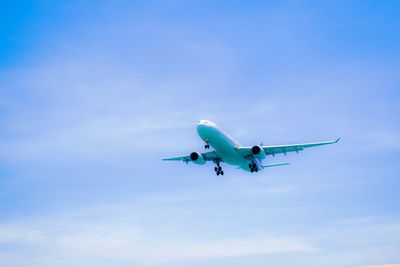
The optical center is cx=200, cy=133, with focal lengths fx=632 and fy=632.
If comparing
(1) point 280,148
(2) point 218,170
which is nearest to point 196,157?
(2) point 218,170

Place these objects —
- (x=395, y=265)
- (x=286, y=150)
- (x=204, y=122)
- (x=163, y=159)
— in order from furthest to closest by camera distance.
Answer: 1. (x=395, y=265)
2. (x=163, y=159)
3. (x=286, y=150)
4. (x=204, y=122)

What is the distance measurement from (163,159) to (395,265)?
4206 centimetres

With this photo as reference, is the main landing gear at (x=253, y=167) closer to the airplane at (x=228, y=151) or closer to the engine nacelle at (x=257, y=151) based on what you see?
the airplane at (x=228, y=151)

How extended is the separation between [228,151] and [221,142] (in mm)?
2720

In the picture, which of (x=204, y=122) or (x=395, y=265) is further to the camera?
(x=395, y=265)

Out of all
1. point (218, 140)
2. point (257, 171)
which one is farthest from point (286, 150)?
point (218, 140)

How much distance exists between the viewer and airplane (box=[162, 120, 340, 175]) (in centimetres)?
7738

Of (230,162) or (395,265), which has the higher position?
(230,162)

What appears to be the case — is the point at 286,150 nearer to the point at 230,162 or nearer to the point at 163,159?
the point at 230,162

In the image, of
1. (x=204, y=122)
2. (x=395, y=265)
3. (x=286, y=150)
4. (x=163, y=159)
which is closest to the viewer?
(x=204, y=122)

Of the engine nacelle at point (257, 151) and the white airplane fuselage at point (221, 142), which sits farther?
the engine nacelle at point (257, 151)

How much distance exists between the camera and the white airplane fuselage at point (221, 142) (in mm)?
76875

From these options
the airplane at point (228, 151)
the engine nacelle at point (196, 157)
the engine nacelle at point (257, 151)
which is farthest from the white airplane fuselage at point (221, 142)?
the engine nacelle at point (196, 157)

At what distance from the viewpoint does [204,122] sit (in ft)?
254
